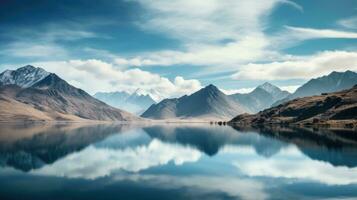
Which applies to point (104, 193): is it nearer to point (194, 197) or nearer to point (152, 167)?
point (194, 197)

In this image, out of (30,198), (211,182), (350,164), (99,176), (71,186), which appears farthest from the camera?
(350,164)

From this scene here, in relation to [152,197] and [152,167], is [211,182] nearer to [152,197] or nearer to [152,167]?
[152,197]

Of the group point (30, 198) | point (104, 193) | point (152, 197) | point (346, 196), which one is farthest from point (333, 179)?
point (30, 198)

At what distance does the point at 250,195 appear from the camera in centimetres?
5050

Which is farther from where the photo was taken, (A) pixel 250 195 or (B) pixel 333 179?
(B) pixel 333 179

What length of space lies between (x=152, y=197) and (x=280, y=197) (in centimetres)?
1691

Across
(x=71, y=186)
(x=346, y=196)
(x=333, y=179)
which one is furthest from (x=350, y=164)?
(x=71, y=186)

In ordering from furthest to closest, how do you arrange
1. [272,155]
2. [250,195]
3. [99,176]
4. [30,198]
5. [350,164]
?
[272,155] < [350,164] < [99,176] < [250,195] < [30,198]

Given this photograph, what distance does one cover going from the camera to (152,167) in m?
80.6

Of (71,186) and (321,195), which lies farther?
(71,186)

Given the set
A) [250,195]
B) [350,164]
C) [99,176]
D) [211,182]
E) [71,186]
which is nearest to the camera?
[250,195]

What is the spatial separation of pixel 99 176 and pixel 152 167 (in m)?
16.3

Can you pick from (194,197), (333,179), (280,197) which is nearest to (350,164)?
(333,179)

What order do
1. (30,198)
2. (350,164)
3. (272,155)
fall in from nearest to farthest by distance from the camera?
(30,198), (350,164), (272,155)
